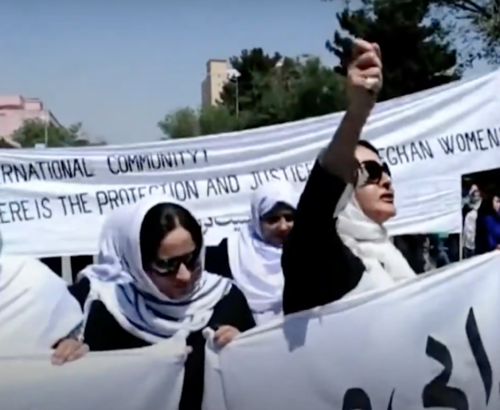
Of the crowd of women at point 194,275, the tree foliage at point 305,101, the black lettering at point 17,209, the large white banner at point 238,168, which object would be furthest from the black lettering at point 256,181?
the tree foliage at point 305,101

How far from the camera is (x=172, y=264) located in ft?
8.18

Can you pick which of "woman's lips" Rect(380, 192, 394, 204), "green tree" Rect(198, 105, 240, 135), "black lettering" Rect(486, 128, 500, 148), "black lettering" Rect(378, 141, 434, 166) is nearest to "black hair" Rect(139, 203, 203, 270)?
"woman's lips" Rect(380, 192, 394, 204)

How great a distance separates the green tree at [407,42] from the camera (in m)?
13.2

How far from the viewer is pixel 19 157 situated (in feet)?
15.9

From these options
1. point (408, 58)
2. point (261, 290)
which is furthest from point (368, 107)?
point (408, 58)

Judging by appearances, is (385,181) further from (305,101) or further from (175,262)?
(305,101)

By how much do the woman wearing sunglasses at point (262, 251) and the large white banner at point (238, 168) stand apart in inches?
39.4

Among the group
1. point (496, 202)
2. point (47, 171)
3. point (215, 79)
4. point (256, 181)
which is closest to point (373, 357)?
point (256, 181)

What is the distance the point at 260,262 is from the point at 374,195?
729mm

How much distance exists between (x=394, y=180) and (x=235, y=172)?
27.6 inches

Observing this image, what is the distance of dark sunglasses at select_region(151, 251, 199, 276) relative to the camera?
249cm

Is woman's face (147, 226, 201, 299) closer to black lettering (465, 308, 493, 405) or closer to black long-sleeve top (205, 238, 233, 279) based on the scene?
black lettering (465, 308, 493, 405)

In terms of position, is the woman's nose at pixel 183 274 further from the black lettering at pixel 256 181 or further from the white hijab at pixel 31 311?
the black lettering at pixel 256 181

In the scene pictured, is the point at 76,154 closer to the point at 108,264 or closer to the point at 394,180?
the point at 394,180
